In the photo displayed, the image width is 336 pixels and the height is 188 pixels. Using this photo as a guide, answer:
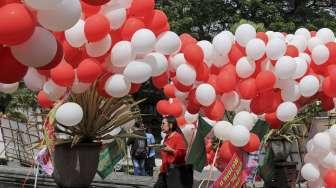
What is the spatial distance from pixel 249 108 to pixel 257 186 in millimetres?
3097

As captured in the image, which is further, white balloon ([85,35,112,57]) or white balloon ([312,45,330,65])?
white balloon ([312,45,330,65])

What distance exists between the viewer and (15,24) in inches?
116

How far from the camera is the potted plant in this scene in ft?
21.7

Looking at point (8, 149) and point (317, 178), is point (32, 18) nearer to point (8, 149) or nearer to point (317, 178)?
point (317, 178)

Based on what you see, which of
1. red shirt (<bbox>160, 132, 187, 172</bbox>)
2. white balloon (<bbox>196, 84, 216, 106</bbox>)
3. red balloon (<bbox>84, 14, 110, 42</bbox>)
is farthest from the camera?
red shirt (<bbox>160, 132, 187, 172</bbox>)

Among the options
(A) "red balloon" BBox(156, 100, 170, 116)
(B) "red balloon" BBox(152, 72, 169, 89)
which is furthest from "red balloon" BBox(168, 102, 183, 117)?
(B) "red balloon" BBox(152, 72, 169, 89)

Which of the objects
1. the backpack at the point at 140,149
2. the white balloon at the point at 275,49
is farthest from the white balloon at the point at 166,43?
the backpack at the point at 140,149

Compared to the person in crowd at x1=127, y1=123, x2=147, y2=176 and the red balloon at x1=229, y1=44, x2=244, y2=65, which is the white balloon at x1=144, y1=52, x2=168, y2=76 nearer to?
the red balloon at x1=229, y1=44, x2=244, y2=65

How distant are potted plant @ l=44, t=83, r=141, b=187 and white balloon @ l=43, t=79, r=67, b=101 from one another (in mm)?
157

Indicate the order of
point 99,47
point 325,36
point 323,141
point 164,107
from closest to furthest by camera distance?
point 99,47 < point 323,141 < point 325,36 < point 164,107

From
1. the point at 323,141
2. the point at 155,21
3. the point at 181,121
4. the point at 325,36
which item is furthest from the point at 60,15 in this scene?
the point at 181,121

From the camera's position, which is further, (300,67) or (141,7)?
(300,67)

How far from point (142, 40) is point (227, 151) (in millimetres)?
1812

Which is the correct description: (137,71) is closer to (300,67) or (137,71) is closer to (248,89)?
(248,89)
